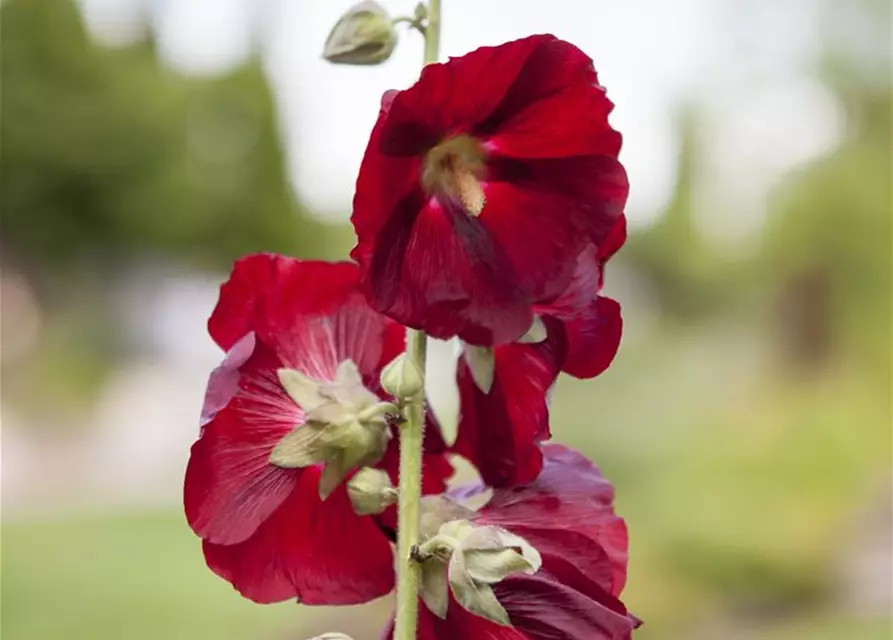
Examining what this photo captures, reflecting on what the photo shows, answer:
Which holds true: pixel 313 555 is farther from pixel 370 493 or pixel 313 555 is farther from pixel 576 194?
pixel 576 194

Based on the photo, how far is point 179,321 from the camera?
7957mm

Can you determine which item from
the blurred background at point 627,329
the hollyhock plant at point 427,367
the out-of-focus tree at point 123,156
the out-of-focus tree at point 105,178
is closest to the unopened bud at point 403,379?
the hollyhock plant at point 427,367

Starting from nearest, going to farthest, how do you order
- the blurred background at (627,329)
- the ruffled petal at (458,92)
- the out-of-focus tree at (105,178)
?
the ruffled petal at (458,92) → the blurred background at (627,329) → the out-of-focus tree at (105,178)

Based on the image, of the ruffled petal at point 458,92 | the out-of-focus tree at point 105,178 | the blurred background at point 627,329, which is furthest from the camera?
the out-of-focus tree at point 105,178

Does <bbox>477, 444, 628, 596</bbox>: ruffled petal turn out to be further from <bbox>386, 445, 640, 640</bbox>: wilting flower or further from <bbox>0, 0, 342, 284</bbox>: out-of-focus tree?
<bbox>0, 0, 342, 284</bbox>: out-of-focus tree

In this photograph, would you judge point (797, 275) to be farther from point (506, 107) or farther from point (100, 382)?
point (506, 107)

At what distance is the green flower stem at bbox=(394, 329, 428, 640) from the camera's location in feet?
1.22

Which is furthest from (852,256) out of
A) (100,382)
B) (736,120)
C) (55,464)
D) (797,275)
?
(100,382)

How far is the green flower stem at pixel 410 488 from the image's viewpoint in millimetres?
373

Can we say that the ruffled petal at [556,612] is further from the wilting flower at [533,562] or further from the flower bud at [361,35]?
the flower bud at [361,35]

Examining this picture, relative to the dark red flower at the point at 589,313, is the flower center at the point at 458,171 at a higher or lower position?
higher

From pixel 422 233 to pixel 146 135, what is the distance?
7.58 m

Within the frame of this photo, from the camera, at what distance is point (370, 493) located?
39cm

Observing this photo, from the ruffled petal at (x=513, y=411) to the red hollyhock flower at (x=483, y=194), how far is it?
46 mm
